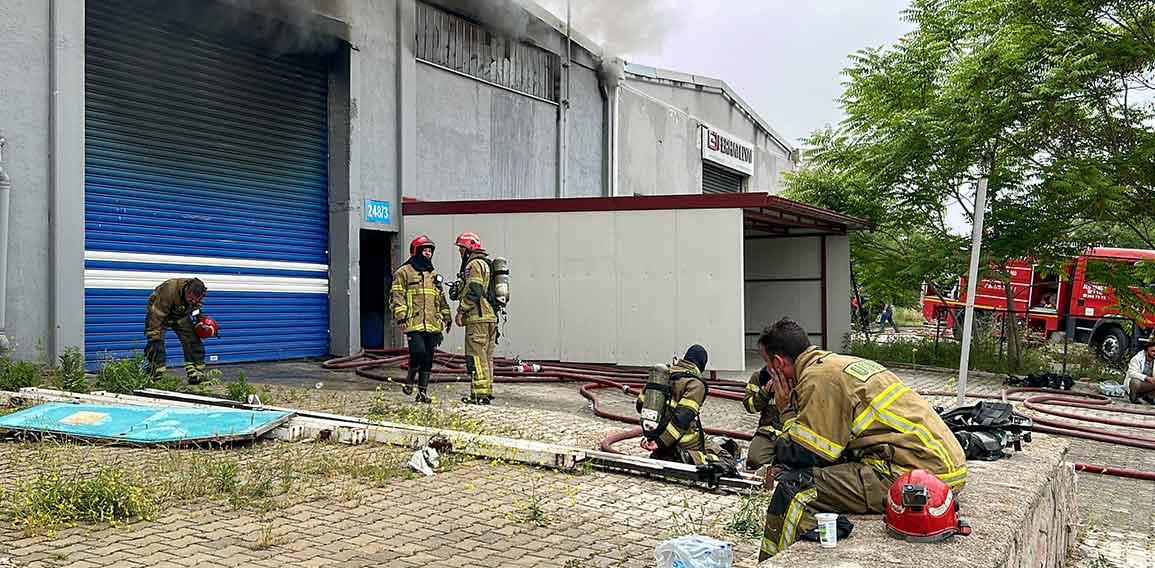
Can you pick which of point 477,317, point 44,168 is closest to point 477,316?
point 477,317

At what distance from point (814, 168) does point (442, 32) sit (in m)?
8.42

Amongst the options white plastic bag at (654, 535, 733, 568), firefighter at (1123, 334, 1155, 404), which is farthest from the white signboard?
white plastic bag at (654, 535, 733, 568)

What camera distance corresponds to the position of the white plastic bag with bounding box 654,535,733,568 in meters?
3.67

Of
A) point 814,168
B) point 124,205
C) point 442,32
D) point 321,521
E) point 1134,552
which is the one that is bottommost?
point 1134,552

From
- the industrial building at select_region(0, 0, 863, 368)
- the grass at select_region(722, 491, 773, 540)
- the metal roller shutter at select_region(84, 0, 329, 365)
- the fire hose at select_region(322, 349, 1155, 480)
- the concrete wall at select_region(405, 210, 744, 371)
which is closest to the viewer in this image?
the grass at select_region(722, 491, 773, 540)

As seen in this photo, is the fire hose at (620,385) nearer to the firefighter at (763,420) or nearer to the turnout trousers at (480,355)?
the turnout trousers at (480,355)

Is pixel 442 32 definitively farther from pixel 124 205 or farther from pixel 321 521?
pixel 321 521

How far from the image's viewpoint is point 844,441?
3.88 meters

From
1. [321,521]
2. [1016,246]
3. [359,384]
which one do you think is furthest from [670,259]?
[321,521]

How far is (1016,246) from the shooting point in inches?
588

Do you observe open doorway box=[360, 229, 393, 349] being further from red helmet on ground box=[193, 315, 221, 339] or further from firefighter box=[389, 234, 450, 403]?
firefighter box=[389, 234, 450, 403]

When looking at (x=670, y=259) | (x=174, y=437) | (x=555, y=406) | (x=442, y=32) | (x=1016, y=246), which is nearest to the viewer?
(x=174, y=437)

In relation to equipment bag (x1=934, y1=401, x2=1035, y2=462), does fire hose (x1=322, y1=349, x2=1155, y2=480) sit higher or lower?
lower

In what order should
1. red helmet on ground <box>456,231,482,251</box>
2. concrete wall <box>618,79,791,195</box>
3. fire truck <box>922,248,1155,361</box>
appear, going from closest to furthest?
red helmet on ground <box>456,231,482,251</box> < fire truck <box>922,248,1155,361</box> < concrete wall <box>618,79,791,195</box>
